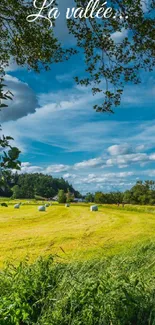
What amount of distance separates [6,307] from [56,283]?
1.32 m

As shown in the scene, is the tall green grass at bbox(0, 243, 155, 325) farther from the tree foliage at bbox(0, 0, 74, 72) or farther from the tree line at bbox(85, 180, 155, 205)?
the tree line at bbox(85, 180, 155, 205)

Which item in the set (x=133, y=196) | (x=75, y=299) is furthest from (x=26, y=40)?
(x=133, y=196)

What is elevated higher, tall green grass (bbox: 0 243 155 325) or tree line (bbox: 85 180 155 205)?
tree line (bbox: 85 180 155 205)

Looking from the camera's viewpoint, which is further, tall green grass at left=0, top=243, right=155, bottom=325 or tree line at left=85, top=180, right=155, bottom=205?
tree line at left=85, top=180, right=155, bottom=205

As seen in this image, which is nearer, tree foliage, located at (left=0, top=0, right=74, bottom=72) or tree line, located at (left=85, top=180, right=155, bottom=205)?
tree foliage, located at (left=0, top=0, right=74, bottom=72)

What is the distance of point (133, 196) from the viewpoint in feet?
206

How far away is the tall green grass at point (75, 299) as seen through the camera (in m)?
4.43

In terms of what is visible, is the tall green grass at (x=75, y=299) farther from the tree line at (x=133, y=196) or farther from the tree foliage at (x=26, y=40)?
the tree line at (x=133, y=196)

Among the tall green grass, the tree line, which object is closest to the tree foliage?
the tall green grass

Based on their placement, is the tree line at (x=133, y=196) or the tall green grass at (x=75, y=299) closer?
the tall green grass at (x=75, y=299)

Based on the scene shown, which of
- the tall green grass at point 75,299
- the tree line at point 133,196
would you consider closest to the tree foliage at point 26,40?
the tall green grass at point 75,299

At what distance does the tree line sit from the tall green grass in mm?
54714

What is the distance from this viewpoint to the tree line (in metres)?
60.3

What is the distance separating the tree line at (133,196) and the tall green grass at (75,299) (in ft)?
180
